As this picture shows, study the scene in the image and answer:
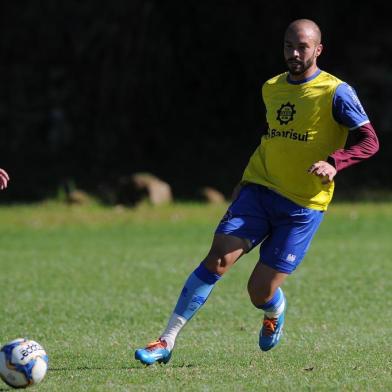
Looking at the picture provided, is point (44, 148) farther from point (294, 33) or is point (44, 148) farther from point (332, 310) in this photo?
point (294, 33)

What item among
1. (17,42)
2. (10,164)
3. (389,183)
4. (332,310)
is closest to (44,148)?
(10,164)

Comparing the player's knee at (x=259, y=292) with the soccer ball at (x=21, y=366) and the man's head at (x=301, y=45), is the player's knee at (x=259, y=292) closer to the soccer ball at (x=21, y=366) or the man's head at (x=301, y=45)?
the man's head at (x=301, y=45)

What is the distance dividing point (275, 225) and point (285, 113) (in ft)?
2.52

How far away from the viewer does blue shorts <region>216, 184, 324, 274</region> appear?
23.1 ft

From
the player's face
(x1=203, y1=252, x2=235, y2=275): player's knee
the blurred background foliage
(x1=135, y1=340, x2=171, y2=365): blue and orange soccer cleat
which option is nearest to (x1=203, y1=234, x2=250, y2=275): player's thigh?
(x1=203, y1=252, x2=235, y2=275): player's knee

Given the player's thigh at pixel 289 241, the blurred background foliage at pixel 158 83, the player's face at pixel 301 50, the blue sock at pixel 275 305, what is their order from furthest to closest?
the blurred background foliage at pixel 158 83 → the blue sock at pixel 275 305 → the player's thigh at pixel 289 241 → the player's face at pixel 301 50

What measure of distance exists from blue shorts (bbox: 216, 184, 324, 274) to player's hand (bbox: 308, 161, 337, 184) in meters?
0.57

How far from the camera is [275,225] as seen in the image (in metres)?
7.12

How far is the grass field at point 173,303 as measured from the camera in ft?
21.4

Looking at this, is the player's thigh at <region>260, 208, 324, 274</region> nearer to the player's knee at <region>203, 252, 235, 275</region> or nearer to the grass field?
the player's knee at <region>203, 252, 235, 275</region>

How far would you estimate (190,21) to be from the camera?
2295 cm

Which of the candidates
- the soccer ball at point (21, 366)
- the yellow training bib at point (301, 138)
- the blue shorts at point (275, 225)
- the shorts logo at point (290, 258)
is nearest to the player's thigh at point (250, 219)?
the blue shorts at point (275, 225)

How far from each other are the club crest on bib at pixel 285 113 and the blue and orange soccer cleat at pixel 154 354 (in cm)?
169

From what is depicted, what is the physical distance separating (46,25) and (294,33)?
1706cm
